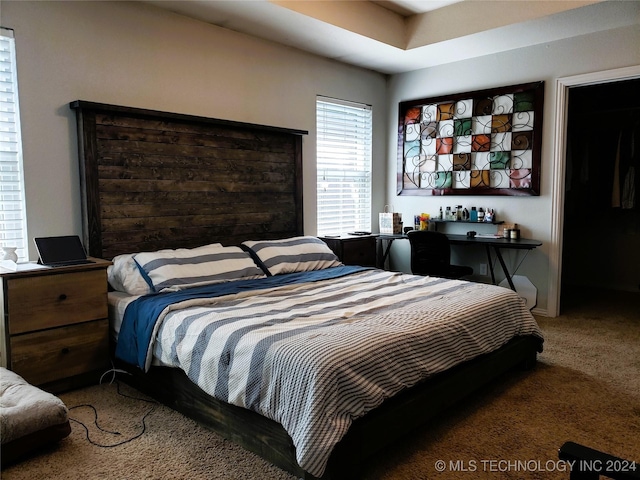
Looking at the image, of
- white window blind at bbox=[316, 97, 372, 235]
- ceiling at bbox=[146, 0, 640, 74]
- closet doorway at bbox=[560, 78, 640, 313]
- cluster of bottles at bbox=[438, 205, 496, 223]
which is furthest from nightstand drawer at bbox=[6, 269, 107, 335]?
closet doorway at bbox=[560, 78, 640, 313]

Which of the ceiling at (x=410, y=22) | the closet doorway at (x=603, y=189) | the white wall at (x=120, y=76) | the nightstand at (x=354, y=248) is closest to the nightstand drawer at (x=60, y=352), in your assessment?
the white wall at (x=120, y=76)

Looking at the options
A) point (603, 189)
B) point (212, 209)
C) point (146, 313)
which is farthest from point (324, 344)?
point (603, 189)

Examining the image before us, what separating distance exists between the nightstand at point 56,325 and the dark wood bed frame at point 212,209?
13.0 inches

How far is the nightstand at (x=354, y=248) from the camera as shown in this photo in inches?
180

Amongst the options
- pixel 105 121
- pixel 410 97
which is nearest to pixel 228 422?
pixel 105 121

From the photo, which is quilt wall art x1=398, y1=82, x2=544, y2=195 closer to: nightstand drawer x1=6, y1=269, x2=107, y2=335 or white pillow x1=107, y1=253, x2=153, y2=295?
white pillow x1=107, y1=253, x2=153, y2=295

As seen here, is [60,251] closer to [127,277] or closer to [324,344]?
[127,277]

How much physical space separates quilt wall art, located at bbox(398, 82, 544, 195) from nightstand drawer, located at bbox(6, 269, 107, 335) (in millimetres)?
3550

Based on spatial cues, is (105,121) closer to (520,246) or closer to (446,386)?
(446,386)

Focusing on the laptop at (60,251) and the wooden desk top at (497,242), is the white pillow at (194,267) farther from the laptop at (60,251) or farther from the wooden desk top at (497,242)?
the wooden desk top at (497,242)

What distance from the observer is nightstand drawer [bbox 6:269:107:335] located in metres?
2.62

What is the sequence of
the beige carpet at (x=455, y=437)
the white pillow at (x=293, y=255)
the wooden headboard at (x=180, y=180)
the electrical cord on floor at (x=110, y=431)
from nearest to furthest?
1. the beige carpet at (x=455, y=437)
2. the electrical cord on floor at (x=110, y=431)
3. the wooden headboard at (x=180, y=180)
4. the white pillow at (x=293, y=255)

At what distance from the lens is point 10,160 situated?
3.00 metres

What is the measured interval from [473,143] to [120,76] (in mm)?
3318
